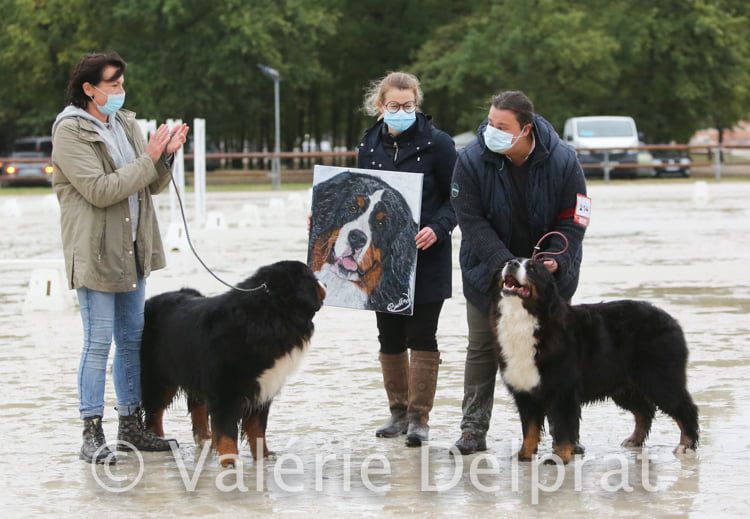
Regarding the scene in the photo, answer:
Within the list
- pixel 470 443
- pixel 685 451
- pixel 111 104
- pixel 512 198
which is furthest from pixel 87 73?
pixel 685 451

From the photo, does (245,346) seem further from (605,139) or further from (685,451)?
(605,139)

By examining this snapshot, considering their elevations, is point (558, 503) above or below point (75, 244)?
below

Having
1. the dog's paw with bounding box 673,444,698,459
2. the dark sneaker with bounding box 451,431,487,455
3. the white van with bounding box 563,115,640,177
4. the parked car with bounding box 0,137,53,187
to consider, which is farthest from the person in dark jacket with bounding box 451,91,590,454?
the parked car with bounding box 0,137,53,187

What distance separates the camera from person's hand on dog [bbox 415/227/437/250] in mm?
6465

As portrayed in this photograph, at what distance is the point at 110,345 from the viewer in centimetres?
627

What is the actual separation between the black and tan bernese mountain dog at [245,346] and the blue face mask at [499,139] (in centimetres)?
109

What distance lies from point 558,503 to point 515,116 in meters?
1.87

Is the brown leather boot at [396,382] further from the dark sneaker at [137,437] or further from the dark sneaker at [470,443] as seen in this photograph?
the dark sneaker at [137,437]

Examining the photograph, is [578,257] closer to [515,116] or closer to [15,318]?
[515,116]

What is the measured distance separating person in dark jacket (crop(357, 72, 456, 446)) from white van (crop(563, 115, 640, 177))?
34.0 meters

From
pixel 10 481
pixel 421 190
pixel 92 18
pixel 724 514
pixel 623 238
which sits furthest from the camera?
pixel 92 18

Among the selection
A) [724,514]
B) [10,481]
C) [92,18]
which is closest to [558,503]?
[724,514]

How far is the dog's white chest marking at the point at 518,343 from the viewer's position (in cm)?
572

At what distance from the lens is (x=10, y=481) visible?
19.0 feet
